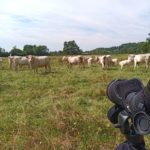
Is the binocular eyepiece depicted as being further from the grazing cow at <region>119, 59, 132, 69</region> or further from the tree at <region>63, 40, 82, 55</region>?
the tree at <region>63, 40, 82, 55</region>

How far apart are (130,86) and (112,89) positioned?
0.27 ft

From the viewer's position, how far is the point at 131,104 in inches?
57.7

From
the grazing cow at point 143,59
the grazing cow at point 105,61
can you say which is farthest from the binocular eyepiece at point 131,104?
the grazing cow at point 105,61

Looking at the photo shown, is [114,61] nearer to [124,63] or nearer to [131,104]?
[124,63]

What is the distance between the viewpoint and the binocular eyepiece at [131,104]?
4.58 ft

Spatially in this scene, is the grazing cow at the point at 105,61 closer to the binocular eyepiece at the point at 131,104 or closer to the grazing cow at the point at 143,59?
the grazing cow at the point at 143,59

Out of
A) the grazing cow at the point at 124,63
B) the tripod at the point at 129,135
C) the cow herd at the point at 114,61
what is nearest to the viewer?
the tripod at the point at 129,135

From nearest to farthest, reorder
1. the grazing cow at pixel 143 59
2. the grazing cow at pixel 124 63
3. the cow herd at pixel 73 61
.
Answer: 1. the cow herd at pixel 73 61
2. the grazing cow at pixel 143 59
3. the grazing cow at pixel 124 63

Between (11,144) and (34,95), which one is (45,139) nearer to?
(11,144)

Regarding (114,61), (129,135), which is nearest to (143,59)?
(114,61)

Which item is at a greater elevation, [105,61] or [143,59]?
[143,59]

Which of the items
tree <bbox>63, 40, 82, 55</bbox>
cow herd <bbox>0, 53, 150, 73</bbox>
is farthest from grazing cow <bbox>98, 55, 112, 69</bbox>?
tree <bbox>63, 40, 82, 55</bbox>

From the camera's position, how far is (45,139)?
511 centimetres

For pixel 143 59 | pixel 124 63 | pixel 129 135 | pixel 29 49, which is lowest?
pixel 124 63
